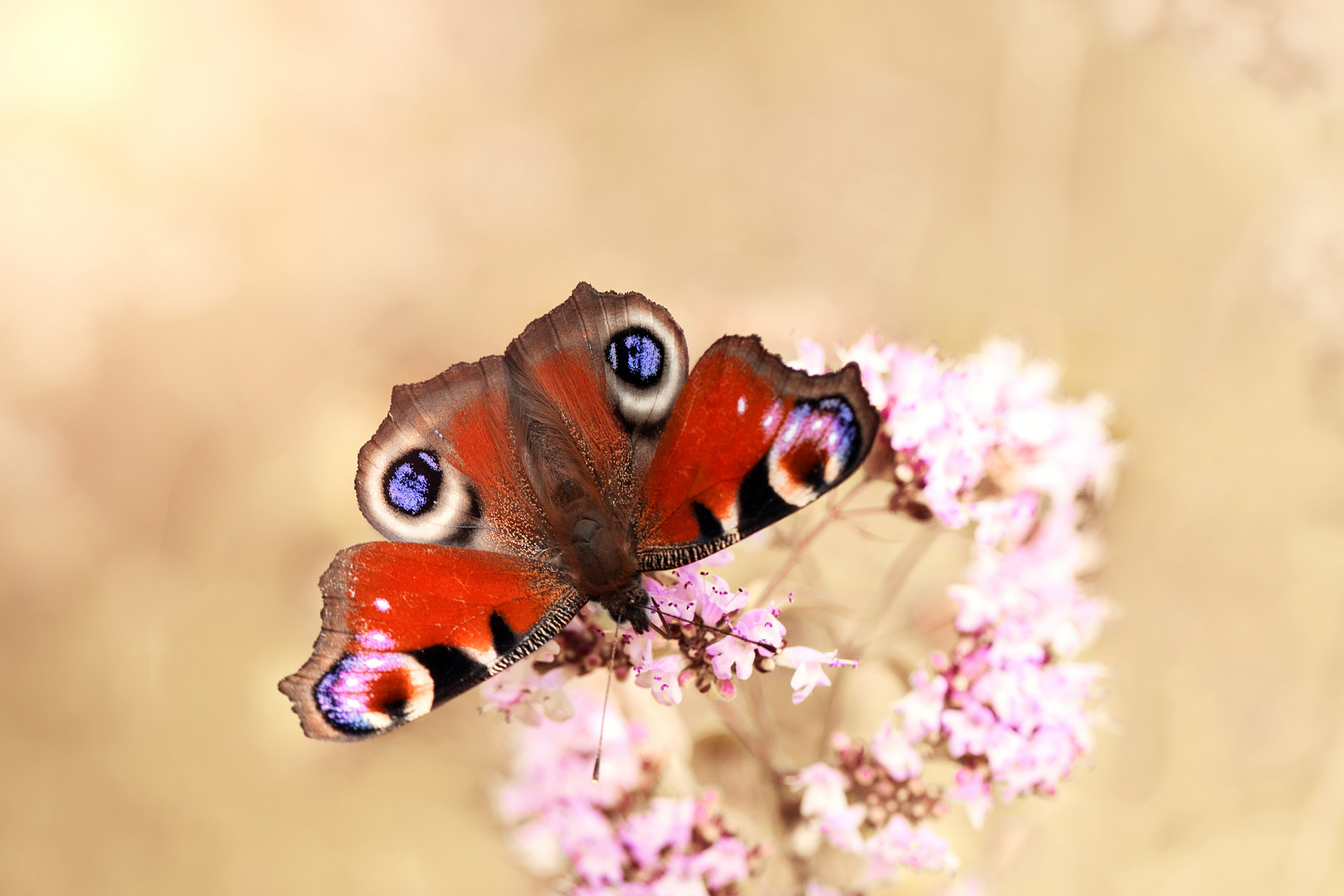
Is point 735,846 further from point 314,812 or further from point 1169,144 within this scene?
→ point 1169,144

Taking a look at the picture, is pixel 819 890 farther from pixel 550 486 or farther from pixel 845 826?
pixel 550 486

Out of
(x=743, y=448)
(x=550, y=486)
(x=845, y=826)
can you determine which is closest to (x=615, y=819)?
(x=845, y=826)

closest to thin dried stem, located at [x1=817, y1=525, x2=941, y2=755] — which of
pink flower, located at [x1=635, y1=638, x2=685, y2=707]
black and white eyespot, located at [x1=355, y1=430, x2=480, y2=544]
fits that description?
pink flower, located at [x1=635, y1=638, x2=685, y2=707]

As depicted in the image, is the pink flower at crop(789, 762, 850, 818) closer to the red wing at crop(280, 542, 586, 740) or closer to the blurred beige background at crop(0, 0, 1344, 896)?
the red wing at crop(280, 542, 586, 740)

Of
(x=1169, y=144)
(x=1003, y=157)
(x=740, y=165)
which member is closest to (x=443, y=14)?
(x=740, y=165)

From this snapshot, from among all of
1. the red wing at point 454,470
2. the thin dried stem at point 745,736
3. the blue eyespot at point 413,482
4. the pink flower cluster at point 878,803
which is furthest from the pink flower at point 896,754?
the blue eyespot at point 413,482
